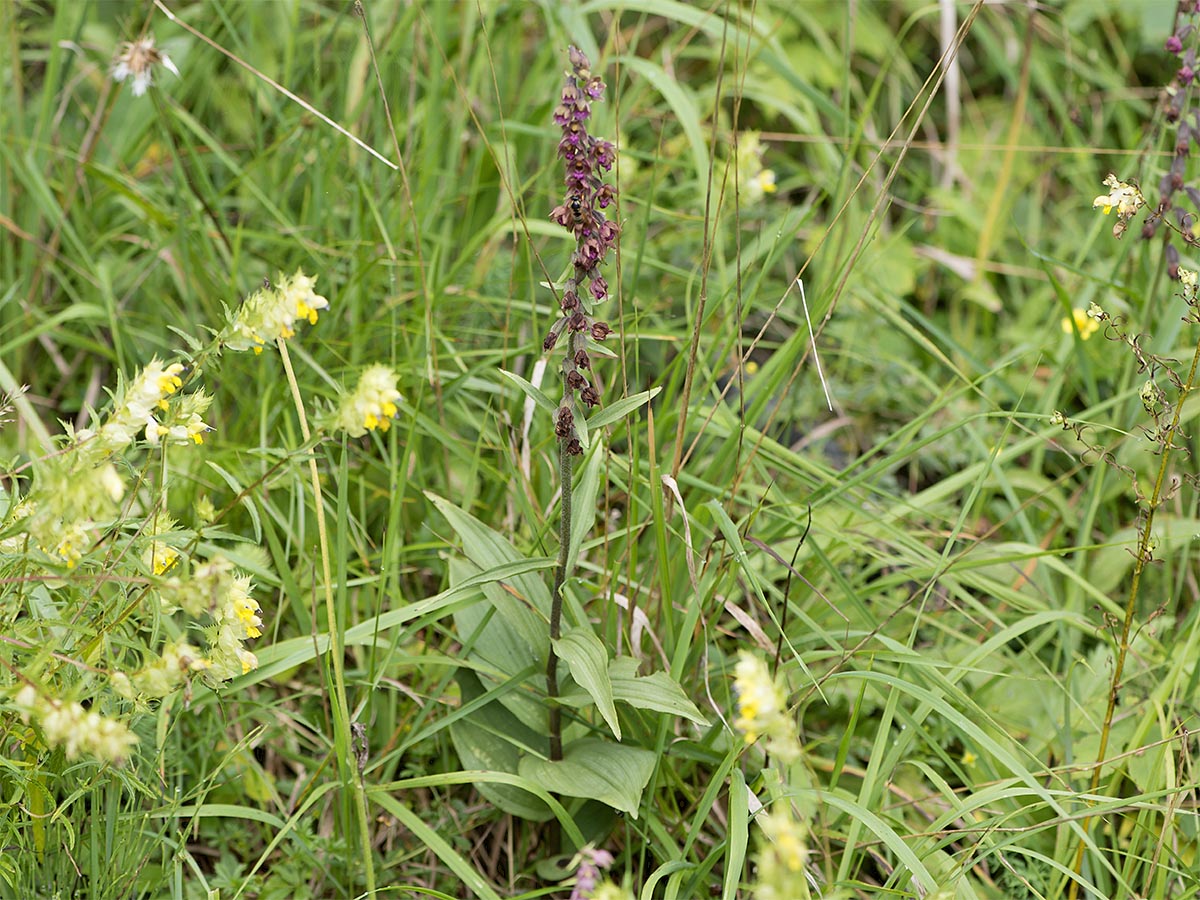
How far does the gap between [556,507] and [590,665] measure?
55 centimetres

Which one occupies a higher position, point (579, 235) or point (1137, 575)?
point (579, 235)

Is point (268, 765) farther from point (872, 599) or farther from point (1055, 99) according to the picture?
point (1055, 99)

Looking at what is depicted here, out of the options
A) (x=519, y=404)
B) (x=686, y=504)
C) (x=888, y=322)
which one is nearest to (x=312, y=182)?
(x=519, y=404)

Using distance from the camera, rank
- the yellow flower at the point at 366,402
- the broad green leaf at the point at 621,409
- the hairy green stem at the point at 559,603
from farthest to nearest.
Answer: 1. the hairy green stem at the point at 559,603
2. the broad green leaf at the point at 621,409
3. the yellow flower at the point at 366,402

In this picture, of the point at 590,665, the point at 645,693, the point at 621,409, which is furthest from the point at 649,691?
the point at 621,409

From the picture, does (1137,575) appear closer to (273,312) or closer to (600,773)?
(600,773)

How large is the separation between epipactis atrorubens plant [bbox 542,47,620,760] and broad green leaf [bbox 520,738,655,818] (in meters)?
0.42

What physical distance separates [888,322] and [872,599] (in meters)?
1.10

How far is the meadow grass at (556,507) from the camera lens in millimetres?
1902

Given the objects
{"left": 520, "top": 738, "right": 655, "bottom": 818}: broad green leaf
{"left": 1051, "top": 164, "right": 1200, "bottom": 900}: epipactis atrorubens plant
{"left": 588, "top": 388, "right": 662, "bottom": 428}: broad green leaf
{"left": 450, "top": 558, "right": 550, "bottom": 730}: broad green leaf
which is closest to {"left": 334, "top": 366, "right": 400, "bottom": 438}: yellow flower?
{"left": 588, "top": 388, "right": 662, "bottom": 428}: broad green leaf

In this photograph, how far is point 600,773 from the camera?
2.10 m

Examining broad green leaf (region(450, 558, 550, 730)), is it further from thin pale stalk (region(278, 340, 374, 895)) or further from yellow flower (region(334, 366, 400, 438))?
yellow flower (region(334, 366, 400, 438))

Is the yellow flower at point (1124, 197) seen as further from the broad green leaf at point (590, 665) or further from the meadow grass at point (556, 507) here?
the broad green leaf at point (590, 665)

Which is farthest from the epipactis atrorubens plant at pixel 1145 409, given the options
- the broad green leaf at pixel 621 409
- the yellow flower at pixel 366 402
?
the yellow flower at pixel 366 402
